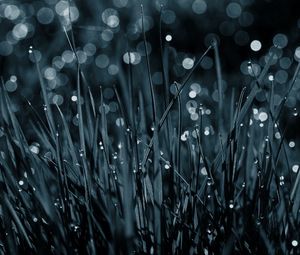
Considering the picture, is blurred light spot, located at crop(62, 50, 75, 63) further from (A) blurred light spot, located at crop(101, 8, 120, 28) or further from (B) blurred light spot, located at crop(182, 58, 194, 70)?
(B) blurred light spot, located at crop(182, 58, 194, 70)

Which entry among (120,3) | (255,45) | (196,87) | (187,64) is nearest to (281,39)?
(255,45)

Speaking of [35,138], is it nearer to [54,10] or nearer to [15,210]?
[15,210]

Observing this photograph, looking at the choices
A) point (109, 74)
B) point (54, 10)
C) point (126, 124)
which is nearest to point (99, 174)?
point (126, 124)

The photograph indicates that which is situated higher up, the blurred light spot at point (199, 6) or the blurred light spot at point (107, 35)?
the blurred light spot at point (199, 6)

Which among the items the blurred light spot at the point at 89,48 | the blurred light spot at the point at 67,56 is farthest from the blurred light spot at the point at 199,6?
the blurred light spot at the point at 67,56

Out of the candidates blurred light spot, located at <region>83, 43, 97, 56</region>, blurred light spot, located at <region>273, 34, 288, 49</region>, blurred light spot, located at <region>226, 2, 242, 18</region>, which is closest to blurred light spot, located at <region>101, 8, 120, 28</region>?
blurred light spot, located at <region>83, 43, 97, 56</region>

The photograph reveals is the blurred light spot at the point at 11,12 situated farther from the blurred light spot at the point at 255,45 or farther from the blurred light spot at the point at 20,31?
the blurred light spot at the point at 255,45
